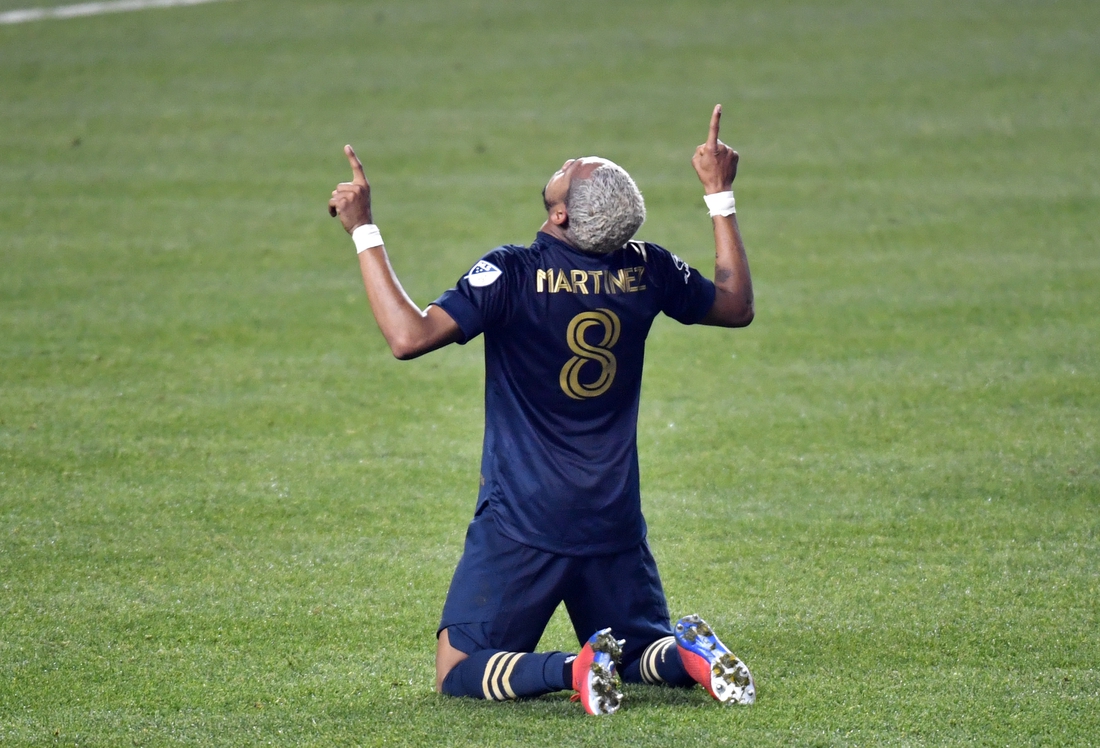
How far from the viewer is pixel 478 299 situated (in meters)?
4.25

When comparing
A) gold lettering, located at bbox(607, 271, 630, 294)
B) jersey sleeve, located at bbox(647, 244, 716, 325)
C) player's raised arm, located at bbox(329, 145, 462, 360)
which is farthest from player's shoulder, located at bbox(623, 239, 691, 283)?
player's raised arm, located at bbox(329, 145, 462, 360)

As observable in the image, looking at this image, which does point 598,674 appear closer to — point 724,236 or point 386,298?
point 386,298

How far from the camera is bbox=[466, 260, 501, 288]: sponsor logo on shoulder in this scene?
14.0 feet

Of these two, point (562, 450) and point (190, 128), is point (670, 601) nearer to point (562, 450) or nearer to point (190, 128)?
point (562, 450)

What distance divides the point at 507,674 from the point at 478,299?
1.21 m

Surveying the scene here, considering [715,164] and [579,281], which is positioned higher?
[715,164]

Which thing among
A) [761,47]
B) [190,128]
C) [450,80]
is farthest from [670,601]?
[761,47]

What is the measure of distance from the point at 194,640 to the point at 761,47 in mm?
14008

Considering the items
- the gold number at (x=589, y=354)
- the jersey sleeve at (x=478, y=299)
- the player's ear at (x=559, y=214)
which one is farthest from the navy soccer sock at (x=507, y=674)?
the player's ear at (x=559, y=214)

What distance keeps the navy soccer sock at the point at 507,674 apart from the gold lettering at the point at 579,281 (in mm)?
1160

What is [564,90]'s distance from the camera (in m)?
16.2

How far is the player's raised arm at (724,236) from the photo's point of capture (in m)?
4.63

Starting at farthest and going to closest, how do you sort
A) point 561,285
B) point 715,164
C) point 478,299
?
point 715,164 → point 561,285 → point 478,299

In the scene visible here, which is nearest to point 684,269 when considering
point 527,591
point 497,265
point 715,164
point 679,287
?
point 679,287
